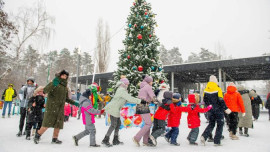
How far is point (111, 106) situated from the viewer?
15.4 feet

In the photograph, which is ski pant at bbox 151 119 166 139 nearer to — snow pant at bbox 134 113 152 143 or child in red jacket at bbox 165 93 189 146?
snow pant at bbox 134 113 152 143

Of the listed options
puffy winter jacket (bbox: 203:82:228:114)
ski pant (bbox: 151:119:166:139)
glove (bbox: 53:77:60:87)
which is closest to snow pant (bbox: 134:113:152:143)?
ski pant (bbox: 151:119:166:139)

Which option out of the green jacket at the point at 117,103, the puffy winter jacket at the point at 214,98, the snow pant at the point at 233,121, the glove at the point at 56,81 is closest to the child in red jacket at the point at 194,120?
the puffy winter jacket at the point at 214,98

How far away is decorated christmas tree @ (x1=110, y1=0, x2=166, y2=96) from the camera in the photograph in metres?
9.57

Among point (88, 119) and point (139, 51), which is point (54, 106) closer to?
point (88, 119)

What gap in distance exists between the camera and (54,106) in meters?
4.63

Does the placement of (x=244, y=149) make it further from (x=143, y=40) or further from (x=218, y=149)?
(x=143, y=40)

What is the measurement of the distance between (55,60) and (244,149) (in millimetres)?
55633

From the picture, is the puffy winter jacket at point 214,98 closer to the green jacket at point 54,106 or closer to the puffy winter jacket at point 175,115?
the puffy winter jacket at point 175,115

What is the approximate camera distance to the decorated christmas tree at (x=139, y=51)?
9.57 m

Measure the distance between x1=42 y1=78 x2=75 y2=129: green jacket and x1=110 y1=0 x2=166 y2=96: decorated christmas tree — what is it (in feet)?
15.9

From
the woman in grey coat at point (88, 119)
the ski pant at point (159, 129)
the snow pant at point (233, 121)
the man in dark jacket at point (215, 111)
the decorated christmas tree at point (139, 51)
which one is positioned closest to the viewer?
the woman in grey coat at point (88, 119)

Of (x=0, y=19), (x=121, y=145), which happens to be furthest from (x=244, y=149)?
(x=0, y=19)

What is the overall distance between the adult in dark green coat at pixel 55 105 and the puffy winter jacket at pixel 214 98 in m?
3.97
